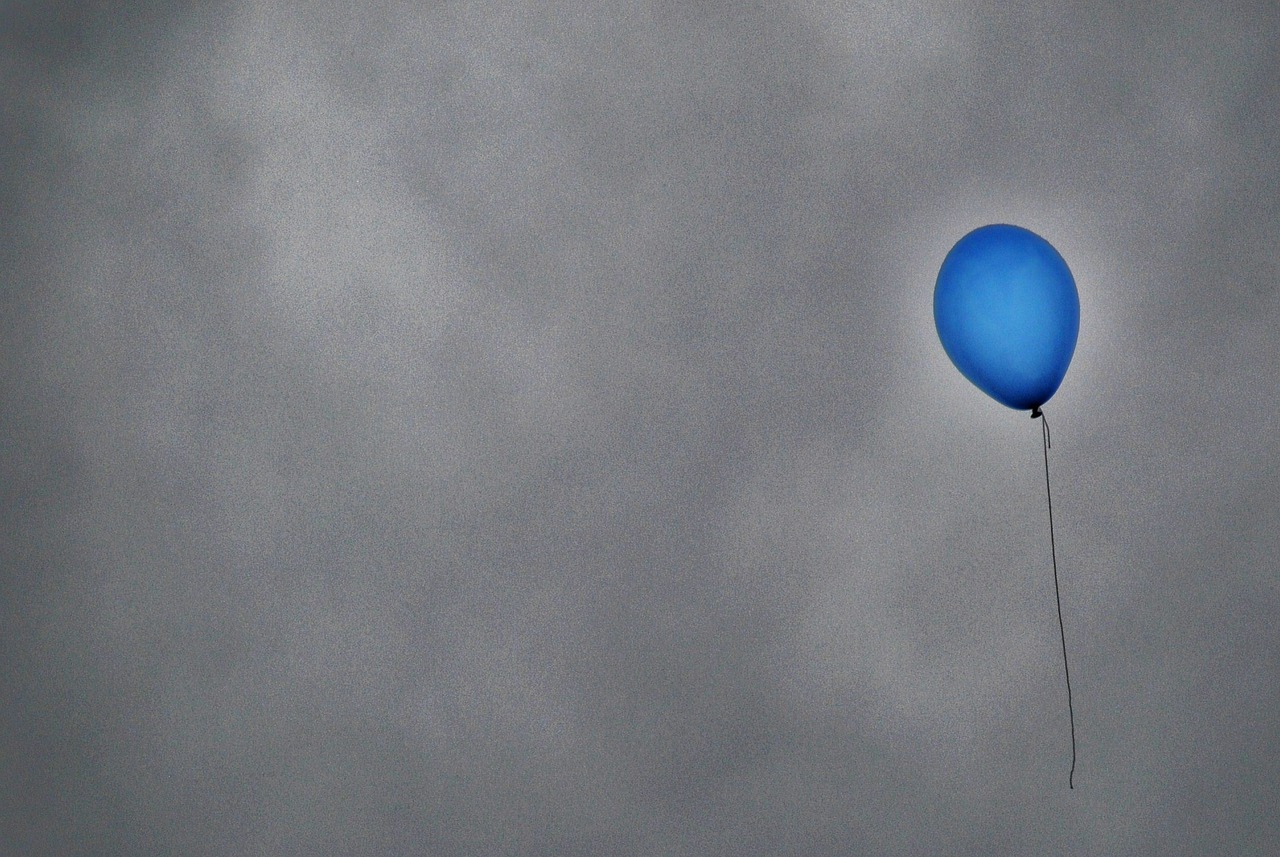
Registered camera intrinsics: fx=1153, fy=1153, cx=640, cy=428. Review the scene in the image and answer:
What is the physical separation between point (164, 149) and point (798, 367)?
2.64 meters

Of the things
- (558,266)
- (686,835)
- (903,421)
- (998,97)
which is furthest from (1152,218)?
(686,835)

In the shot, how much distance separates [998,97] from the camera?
4.36 meters

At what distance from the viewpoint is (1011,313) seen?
10.6 feet

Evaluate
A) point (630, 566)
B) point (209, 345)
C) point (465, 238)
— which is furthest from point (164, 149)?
point (630, 566)

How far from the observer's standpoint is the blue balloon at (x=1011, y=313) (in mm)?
3227

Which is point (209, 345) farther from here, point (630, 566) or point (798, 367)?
point (798, 367)

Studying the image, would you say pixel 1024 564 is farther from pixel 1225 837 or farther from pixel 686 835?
pixel 686 835

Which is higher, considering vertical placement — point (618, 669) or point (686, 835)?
point (618, 669)

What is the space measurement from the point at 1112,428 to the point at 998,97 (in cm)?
131

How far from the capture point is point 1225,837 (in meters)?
4.14

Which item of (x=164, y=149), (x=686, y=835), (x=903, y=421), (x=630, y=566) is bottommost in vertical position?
(x=686, y=835)

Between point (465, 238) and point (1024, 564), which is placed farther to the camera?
point (465, 238)

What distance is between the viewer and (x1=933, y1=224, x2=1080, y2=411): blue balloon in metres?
3.23

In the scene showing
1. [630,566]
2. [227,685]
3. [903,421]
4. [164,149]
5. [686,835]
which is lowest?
[686,835]
